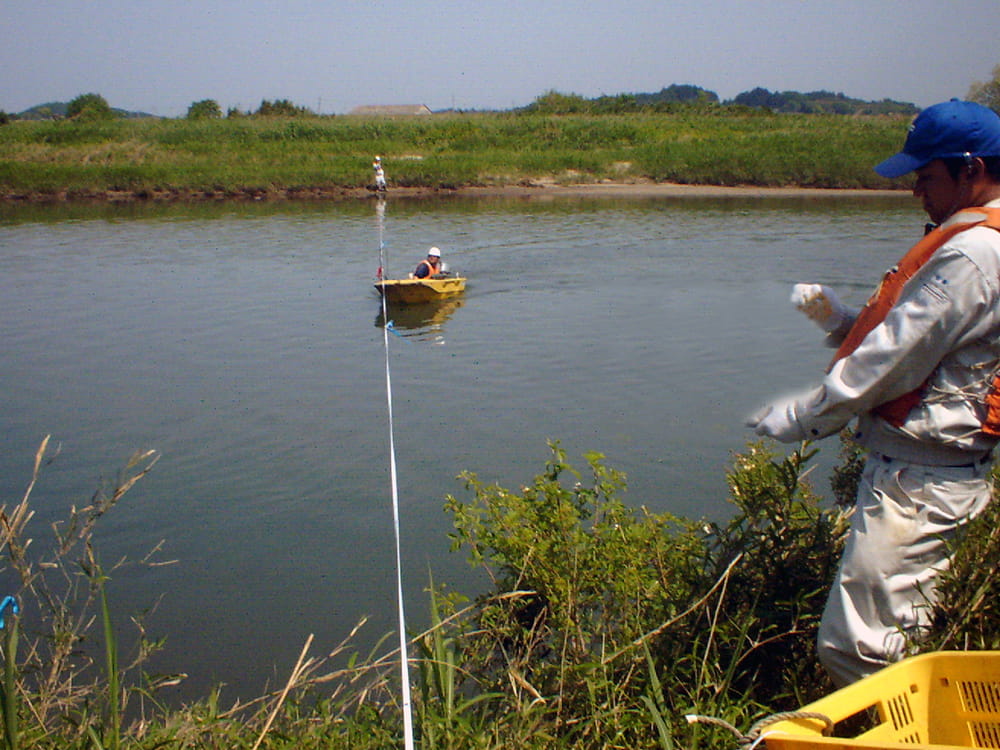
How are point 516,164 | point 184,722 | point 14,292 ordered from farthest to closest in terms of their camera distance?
1. point 516,164
2. point 14,292
3. point 184,722

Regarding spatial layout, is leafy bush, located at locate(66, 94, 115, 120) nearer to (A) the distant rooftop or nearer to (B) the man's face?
(A) the distant rooftop

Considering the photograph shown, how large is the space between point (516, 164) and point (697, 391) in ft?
112

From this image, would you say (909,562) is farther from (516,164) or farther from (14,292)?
(516,164)

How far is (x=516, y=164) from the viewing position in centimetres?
4450

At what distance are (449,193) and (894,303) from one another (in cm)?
4033

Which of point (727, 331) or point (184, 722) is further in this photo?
point (727, 331)

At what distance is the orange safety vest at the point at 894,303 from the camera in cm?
266

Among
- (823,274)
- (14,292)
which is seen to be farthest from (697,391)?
(14,292)

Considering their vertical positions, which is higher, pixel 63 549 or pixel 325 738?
pixel 63 549

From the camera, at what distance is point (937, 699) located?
250 centimetres

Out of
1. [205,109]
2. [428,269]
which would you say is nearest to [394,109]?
[205,109]

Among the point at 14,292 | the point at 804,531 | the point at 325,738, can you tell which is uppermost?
the point at 804,531

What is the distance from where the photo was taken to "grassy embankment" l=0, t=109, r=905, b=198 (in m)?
41.5

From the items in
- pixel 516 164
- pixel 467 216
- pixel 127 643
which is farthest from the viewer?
pixel 516 164
